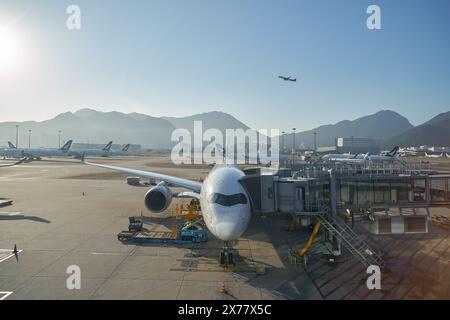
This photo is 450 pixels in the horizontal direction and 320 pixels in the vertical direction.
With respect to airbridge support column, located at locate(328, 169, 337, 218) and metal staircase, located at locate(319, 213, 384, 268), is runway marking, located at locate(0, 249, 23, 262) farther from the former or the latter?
airbridge support column, located at locate(328, 169, 337, 218)

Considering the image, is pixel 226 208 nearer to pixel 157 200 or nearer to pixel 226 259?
pixel 226 259

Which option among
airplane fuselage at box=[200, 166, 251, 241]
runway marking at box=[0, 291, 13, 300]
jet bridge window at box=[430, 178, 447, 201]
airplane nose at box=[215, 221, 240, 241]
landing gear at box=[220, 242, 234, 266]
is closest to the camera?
runway marking at box=[0, 291, 13, 300]

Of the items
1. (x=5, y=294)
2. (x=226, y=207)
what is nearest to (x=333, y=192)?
(x=226, y=207)

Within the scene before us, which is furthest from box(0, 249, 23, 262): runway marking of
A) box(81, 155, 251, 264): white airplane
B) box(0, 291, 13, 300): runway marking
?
box(81, 155, 251, 264): white airplane

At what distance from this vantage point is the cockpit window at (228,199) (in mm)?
15406

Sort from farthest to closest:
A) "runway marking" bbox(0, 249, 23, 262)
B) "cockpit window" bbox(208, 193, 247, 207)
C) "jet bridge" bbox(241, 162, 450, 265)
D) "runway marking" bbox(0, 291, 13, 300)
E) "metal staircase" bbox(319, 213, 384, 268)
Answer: "jet bridge" bbox(241, 162, 450, 265), "runway marking" bbox(0, 249, 23, 262), "metal staircase" bbox(319, 213, 384, 268), "cockpit window" bbox(208, 193, 247, 207), "runway marking" bbox(0, 291, 13, 300)

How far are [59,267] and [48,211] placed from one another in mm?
16486

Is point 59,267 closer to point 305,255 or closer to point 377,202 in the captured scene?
point 305,255

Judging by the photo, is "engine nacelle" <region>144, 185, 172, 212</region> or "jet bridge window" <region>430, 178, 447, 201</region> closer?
"jet bridge window" <region>430, 178, 447, 201</region>

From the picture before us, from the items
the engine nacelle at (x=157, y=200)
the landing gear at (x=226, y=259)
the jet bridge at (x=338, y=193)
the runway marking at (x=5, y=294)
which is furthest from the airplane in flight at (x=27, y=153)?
the jet bridge at (x=338, y=193)

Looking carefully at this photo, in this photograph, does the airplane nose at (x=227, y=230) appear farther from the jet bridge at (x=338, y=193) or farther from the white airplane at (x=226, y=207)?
the jet bridge at (x=338, y=193)

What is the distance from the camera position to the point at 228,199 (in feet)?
50.9

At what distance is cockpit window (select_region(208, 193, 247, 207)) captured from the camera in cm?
1541
